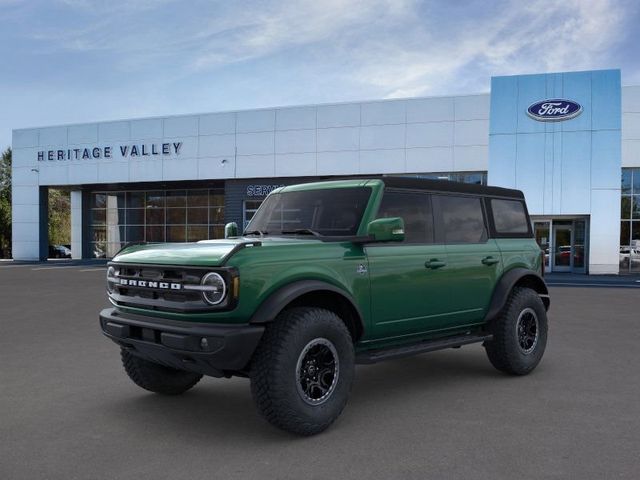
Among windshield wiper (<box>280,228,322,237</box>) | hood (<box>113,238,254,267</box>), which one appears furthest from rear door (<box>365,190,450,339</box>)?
hood (<box>113,238,254,267</box>)

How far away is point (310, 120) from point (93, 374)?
22.7 m

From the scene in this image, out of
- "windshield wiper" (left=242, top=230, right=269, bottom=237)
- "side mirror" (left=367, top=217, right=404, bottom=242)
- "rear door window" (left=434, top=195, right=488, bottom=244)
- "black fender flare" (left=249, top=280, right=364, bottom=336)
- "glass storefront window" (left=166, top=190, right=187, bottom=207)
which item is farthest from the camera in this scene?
"glass storefront window" (left=166, top=190, right=187, bottom=207)

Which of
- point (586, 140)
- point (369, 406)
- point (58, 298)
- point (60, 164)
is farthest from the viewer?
point (60, 164)

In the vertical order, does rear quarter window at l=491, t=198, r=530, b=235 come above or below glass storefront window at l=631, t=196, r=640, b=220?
below

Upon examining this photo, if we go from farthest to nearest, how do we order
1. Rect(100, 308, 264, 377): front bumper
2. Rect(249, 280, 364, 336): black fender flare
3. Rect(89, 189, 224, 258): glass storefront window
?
Rect(89, 189, 224, 258): glass storefront window, Rect(249, 280, 364, 336): black fender flare, Rect(100, 308, 264, 377): front bumper

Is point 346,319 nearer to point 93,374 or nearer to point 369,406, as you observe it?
point 369,406

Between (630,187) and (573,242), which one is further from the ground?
(630,187)

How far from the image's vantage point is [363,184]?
5113mm

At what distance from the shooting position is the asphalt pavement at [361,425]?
142 inches

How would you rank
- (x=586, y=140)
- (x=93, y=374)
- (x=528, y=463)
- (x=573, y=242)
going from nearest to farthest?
1. (x=528, y=463)
2. (x=93, y=374)
3. (x=586, y=140)
4. (x=573, y=242)

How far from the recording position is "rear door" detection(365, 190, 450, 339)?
15.6 feet

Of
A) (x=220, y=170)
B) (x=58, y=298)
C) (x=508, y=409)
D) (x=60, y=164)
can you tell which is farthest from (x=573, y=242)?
(x=60, y=164)

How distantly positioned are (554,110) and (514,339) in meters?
20.6

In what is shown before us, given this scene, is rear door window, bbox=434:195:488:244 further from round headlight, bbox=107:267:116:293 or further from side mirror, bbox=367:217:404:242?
round headlight, bbox=107:267:116:293
